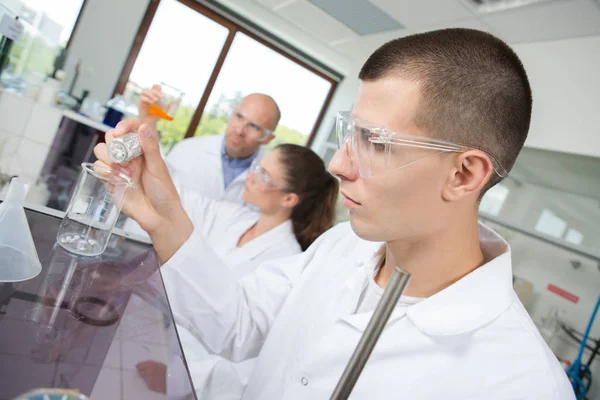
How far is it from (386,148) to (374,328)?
51cm

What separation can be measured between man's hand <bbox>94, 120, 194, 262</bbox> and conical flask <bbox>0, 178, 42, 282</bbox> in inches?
11.5

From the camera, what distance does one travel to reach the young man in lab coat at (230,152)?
2555 mm

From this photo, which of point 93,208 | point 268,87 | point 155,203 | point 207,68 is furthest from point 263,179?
point 268,87

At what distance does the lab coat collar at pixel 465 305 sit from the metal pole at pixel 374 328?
0.45m

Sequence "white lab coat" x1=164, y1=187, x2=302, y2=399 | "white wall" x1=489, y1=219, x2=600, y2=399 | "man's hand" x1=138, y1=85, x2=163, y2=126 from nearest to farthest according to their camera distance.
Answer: "white lab coat" x1=164, y1=187, x2=302, y2=399, "man's hand" x1=138, y1=85, x2=163, y2=126, "white wall" x1=489, y1=219, x2=600, y2=399

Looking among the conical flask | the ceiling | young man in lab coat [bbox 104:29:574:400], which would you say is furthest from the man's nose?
the ceiling

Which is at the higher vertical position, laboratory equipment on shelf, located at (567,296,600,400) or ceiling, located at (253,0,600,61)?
ceiling, located at (253,0,600,61)

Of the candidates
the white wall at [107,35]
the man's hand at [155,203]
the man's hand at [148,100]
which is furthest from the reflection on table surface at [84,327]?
the white wall at [107,35]

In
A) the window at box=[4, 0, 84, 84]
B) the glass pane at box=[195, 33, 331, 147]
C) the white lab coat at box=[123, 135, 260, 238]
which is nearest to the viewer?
the white lab coat at box=[123, 135, 260, 238]

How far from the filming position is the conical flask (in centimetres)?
65

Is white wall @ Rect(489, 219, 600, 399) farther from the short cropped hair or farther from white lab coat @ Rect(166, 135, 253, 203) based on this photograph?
the short cropped hair

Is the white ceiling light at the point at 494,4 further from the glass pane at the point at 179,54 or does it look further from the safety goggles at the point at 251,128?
the glass pane at the point at 179,54

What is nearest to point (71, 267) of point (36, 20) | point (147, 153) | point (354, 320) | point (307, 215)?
point (147, 153)

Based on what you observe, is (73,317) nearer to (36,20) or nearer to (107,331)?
(107,331)
